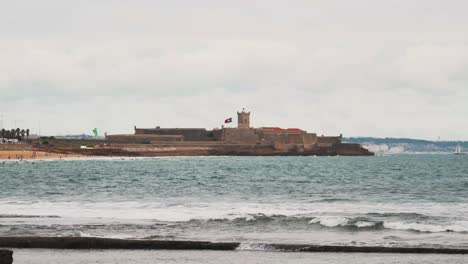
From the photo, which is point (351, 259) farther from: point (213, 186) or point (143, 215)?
point (213, 186)

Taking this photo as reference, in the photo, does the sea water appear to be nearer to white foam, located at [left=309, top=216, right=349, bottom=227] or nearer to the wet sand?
white foam, located at [left=309, top=216, right=349, bottom=227]

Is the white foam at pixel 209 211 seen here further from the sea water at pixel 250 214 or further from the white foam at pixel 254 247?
the white foam at pixel 254 247

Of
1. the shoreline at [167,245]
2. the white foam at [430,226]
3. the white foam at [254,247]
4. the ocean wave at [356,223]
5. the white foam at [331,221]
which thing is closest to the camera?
the shoreline at [167,245]

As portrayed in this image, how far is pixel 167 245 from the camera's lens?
2488 centimetres

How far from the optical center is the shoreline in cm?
2428

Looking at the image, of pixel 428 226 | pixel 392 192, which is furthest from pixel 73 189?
pixel 428 226

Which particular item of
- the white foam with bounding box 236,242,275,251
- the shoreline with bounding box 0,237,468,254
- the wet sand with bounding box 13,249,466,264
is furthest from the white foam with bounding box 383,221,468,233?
the white foam with bounding box 236,242,275,251

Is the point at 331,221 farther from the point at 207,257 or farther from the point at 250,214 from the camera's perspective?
the point at 207,257

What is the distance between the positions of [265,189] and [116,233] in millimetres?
34534

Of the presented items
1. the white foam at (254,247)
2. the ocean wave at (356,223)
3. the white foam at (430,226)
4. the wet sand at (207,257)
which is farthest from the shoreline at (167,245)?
the ocean wave at (356,223)

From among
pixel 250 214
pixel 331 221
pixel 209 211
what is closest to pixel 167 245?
pixel 331 221

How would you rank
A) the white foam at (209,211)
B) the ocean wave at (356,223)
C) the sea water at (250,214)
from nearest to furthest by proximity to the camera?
the sea water at (250,214) < the ocean wave at (356,223) < the white foam at (209,211)

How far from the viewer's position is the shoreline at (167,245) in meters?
24.3

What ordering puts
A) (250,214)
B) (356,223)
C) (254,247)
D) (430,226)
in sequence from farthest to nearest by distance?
(250,214), (356,223), (430,226), (254,247)
